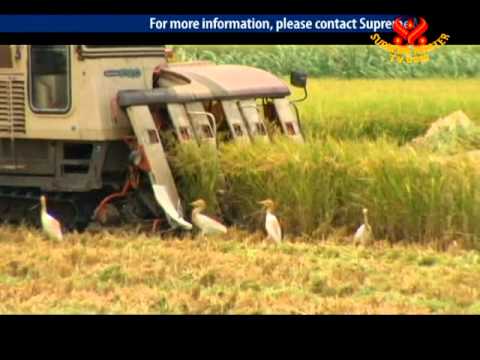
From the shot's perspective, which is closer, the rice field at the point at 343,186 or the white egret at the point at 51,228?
the rice field at the point at 343,186

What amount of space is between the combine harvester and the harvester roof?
0.04 ft

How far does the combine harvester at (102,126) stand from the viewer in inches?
473

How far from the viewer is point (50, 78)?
40.4ft

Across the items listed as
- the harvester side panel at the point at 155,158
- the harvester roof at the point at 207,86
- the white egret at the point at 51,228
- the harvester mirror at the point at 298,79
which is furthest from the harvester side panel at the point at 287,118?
the white egret at the point at 51,228

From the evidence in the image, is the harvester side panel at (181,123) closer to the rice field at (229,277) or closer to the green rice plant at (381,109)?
the rice field at (229,277)

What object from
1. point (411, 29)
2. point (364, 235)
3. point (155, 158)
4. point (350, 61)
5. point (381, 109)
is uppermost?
point (350, 61)

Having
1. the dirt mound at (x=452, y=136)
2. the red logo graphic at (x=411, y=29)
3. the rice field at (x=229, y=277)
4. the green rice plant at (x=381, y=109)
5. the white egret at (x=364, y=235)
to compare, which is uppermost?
the red logo graphic at (x=411, y=29)

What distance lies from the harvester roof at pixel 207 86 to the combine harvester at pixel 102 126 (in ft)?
0.04

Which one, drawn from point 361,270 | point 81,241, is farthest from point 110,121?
point 361,270

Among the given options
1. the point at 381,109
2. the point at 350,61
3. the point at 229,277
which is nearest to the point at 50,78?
the point at 229,277

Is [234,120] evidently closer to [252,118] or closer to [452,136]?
[252,118]

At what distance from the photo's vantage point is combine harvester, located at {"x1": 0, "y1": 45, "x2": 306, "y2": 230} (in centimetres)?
1202

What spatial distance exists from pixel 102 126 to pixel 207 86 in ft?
3.94

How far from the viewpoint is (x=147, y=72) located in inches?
502
